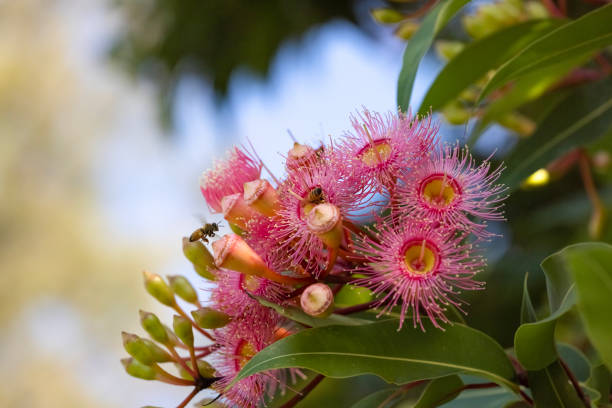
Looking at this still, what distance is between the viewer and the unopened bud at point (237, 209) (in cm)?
69

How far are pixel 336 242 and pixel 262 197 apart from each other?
9 cm

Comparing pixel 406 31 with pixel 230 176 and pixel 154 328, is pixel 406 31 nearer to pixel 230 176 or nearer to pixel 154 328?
pixel 230 176

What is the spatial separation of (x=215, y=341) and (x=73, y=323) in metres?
7.47

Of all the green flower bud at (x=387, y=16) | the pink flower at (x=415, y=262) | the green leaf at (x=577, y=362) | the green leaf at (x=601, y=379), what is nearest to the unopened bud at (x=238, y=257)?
the pink flower at (x=415, y=262)

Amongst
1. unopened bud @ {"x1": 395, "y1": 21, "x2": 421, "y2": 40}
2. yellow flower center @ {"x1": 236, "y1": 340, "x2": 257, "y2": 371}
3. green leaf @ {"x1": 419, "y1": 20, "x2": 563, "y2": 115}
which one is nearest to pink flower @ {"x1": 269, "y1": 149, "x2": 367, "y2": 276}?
yellow flower center @ {"x1": 236, "y1": 340, "x2": 257, "y2": 371}

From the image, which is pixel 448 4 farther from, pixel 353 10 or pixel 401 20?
pixel 353 10

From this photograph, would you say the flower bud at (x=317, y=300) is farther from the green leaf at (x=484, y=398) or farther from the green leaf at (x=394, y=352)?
the green leaf at (x=484, y=398)

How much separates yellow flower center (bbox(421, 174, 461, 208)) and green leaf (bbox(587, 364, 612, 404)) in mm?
300

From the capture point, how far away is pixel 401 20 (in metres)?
1.19

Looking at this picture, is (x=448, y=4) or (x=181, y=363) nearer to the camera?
(x=181, y=363)

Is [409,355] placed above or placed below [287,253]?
below

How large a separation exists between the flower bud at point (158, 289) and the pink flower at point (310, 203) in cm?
20

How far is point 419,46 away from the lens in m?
0.85

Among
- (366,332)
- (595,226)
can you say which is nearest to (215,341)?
(366,332)
